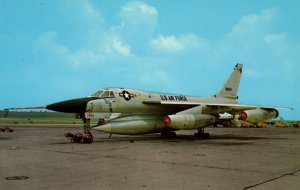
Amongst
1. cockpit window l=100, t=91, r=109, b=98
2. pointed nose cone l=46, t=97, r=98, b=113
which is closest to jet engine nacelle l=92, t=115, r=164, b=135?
pointed nose cone l=46, t=97, r=98, b=113

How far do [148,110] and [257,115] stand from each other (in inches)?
256

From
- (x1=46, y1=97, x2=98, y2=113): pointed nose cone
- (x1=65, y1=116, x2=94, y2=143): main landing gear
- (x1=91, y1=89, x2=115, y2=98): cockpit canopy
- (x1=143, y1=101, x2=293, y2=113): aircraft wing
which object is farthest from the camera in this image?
(x1=143, y1=101, x2=293, y2=113): aircraft wing

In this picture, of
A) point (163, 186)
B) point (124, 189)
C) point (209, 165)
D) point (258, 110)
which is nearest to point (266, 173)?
point (209, 165)

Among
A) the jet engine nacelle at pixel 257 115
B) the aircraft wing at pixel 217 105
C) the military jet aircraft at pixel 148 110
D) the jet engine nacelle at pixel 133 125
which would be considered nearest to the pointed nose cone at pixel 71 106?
the military jet aircraft at pixel 148 110

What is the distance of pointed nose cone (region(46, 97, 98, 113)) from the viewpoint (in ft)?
50.6

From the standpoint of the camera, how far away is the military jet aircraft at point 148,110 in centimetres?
1620

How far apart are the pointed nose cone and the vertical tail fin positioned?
1180 centimetres

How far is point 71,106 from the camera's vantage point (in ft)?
51.2

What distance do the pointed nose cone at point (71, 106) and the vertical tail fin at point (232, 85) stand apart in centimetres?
1180

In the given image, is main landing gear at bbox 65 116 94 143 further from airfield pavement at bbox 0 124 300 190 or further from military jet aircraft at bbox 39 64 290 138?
airfield pavement at bbox 0 124 300 190

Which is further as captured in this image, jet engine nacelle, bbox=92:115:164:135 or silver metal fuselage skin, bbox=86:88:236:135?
silver metal fuselage skin, bbox=86:88:236:135

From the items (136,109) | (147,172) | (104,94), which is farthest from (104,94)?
(147,172)

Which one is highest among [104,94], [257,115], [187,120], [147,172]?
[104,94]

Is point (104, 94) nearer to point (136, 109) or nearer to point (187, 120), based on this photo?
point (136, 109)
